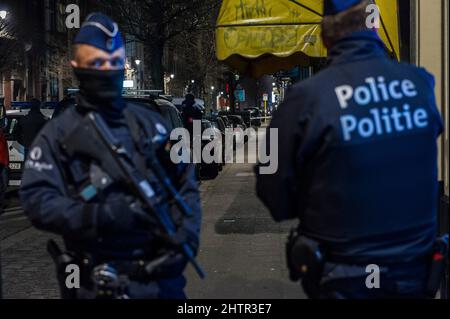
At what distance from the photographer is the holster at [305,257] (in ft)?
9.93

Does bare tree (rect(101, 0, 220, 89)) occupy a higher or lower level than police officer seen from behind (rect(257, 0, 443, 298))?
higher

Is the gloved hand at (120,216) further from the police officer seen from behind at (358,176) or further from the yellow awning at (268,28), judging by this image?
the yellow awning at (268,28)

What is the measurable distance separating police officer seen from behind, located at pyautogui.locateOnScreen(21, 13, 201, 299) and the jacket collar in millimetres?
882

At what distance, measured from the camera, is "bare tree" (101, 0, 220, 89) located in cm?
2764

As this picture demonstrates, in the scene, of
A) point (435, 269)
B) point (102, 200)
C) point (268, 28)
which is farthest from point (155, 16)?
point (435, 269)

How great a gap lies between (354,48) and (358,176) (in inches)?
21.8

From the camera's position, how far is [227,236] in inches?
385

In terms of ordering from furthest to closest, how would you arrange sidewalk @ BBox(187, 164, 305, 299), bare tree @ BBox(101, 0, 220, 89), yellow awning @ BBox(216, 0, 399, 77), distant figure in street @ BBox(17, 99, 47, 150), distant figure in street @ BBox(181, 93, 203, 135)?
bare tree @ BBox(101, 0, 220, 89), distant figure in street @ BBox(181, 93, 203, 135), distant figure in street @ BBox(17, 99, 47, 150), yellow awning @ BBox(216, 0, 399, 77), sidewalk @ BBox(187, 164, 305, 299)

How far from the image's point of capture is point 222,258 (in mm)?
8344

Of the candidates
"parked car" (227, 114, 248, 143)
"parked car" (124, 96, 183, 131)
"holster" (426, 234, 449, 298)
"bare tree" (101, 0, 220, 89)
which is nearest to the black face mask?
"holster" (426, 234, 449, 298)

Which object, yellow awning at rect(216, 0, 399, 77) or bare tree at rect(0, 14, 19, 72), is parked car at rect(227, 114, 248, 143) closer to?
bare tree at rect(0, 14, 19, 72)

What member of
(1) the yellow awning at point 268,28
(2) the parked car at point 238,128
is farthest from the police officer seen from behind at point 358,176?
(2) the parked car at point 238,128

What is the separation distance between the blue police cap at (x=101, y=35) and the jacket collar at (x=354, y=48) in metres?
1.01

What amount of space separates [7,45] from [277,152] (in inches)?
1282
